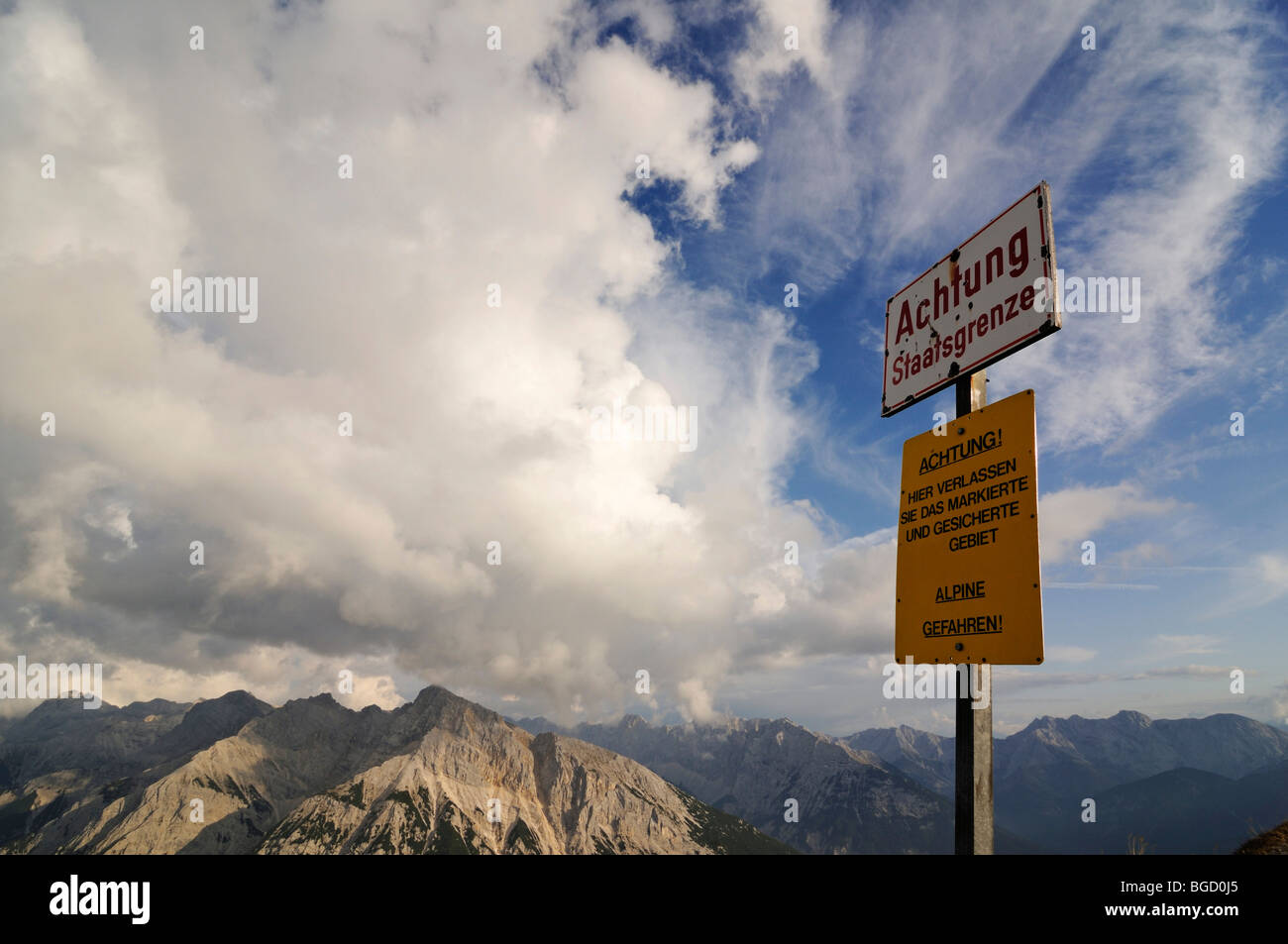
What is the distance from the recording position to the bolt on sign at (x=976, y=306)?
280 inches

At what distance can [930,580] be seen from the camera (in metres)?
7.32

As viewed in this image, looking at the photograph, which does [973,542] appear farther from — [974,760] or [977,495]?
[974,760]

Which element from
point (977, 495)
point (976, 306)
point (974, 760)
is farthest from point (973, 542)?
point (976, 306)

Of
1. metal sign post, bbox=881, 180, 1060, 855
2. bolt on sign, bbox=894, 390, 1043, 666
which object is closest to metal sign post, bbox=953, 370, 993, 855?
metal sign post, bbox=881, 180, 1060, 855

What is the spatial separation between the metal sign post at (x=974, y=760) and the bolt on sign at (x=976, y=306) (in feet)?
11.5

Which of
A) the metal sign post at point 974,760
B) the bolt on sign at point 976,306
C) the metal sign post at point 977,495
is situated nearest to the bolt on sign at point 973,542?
the metal sign post at point 977,495

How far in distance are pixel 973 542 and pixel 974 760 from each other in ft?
7.09
